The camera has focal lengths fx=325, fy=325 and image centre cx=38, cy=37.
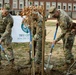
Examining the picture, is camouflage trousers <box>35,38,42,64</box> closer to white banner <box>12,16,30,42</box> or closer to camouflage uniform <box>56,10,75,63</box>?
camouflage uniform <box>56,10,75,63</box>

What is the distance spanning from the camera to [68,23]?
9.21 m

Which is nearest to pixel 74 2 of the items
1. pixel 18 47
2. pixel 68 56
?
pixel 18 47

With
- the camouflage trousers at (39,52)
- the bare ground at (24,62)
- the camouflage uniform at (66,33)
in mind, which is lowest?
the bare ground at (24,62)

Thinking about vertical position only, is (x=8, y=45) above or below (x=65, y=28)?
below

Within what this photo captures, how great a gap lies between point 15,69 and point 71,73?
62.8 inches

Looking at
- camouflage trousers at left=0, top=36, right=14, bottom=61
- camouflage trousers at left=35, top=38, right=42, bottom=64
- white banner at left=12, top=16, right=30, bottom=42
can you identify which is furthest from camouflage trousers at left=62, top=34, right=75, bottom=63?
white banner at left=12, top=16, right=30, bottom=42

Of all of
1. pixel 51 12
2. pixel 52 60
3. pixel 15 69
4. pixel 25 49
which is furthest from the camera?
pixel 25 49

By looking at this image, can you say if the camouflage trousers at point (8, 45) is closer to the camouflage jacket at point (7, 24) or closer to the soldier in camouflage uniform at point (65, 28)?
the camouflage jacket at point (7, 24)

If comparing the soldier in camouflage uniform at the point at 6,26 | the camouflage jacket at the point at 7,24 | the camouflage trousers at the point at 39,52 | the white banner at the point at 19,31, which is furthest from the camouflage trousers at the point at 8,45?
the white banner at the point at 19,31

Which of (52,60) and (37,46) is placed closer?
(37,46)

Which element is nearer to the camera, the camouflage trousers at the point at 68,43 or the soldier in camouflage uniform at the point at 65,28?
the soldier in camouflage uniform at the point at 65,28

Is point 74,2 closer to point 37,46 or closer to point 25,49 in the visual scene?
point 25,49

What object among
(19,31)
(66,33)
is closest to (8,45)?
(66,33)

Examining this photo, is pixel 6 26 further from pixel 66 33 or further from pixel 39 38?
pixel 66 33
